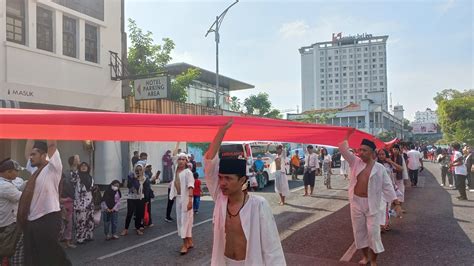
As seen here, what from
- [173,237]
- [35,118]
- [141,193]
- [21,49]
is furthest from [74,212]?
[21,49]

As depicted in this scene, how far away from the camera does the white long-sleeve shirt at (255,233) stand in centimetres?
295

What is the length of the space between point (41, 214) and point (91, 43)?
1233 centimetres

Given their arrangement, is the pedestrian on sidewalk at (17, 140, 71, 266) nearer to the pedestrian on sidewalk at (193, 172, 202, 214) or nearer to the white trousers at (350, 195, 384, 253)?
the white trousers at (350, 195, 384, 253)

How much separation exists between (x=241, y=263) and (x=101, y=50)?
46.9 feet

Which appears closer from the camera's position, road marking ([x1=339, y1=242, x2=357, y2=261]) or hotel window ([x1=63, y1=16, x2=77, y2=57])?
road marking ([x1=339, y1=242, x2=357, y2=261])

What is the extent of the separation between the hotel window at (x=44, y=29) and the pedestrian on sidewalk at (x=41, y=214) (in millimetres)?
10033

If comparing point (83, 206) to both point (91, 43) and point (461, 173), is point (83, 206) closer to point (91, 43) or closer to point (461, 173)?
point (91, 43)

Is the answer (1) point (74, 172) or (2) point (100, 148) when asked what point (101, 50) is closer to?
(2) point (100, 148)

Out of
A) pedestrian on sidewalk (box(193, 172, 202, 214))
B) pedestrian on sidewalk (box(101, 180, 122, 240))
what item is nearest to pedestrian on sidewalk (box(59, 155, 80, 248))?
pedestrian on sidewalk (box(101, 180, 122, 240))

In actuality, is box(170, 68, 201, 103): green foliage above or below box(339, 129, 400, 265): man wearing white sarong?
above

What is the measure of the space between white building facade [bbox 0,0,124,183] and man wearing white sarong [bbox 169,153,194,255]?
7.05m

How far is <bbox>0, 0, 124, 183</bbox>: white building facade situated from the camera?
1188 cm

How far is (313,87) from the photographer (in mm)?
136750

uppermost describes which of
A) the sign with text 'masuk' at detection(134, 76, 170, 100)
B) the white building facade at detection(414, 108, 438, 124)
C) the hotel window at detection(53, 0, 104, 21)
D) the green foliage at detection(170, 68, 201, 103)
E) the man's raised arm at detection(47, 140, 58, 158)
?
the white building facade at detection(414, 108, 438, 124)
